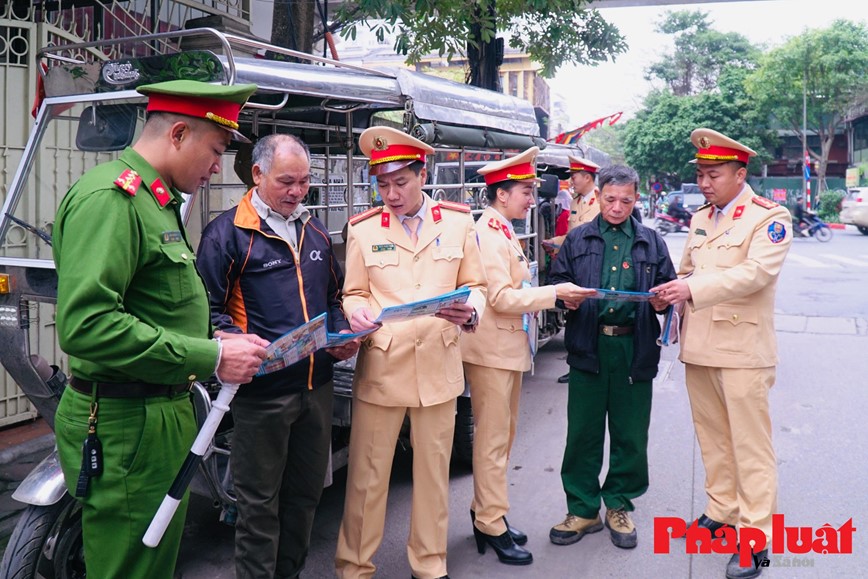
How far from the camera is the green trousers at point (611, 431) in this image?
3.79m

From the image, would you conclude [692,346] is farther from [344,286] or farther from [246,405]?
[246,405]

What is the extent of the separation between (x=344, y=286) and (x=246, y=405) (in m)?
0.71

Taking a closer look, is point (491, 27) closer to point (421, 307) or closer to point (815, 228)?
point (421, 307)

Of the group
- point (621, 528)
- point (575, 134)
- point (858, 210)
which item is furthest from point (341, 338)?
point (858, 210)

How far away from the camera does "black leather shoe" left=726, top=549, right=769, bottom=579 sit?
11.4 feet

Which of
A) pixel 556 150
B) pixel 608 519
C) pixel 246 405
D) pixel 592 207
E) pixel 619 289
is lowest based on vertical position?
pixel 608 519

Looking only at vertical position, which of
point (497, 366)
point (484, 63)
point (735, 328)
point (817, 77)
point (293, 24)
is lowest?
point (497, 366)

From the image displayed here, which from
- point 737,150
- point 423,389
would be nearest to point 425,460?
point 423,389

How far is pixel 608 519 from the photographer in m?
3.94

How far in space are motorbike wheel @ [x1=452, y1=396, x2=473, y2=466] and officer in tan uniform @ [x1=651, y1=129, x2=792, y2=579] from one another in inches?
55.2

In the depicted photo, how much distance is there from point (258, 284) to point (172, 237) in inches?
29.0

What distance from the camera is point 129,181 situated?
6.79ft

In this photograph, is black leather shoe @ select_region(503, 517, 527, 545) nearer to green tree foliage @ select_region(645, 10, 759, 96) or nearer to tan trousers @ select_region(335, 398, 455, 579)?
tan trousers @ select_region(335, 398, 455, 579)

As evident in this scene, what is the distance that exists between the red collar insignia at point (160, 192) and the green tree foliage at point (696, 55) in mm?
42437
